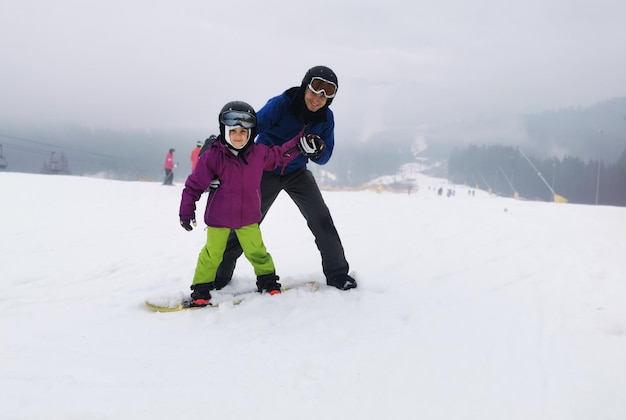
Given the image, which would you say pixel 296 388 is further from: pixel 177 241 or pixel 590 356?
pixel 177 241

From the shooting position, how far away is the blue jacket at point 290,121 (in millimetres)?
3646

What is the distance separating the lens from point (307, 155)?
139 inches

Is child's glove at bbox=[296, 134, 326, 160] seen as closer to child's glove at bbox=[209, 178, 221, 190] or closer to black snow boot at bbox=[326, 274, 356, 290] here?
child's glove at bbox=[209, 178, 221, 190]

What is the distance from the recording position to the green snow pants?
3.55 metres

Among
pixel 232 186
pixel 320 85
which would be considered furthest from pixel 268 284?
pixel 320 85

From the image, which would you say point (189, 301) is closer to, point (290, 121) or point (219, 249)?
point (219, 249)

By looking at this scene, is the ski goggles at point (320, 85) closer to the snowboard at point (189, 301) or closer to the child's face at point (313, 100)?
the child's face at point (313, 100)

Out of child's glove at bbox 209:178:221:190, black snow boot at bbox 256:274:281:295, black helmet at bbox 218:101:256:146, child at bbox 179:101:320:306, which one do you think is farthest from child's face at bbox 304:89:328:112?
black snow boot at bbox 256:274:281:295

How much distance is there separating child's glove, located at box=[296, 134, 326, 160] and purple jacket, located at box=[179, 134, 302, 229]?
0.35 ft

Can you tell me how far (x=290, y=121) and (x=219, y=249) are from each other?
1386 millimetres

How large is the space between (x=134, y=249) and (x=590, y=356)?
5.77m

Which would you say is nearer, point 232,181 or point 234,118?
point 234,118

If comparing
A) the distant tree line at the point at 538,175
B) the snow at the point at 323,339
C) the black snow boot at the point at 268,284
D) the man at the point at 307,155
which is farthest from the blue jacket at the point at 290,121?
the distant tree line at the point at 538,175

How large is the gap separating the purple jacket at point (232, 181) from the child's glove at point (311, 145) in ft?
0.35
